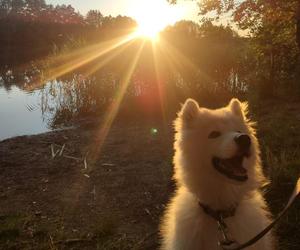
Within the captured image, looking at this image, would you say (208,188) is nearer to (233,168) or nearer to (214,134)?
(233,168)

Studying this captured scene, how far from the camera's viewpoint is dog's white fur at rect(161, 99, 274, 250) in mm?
3385

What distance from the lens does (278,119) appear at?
10.0 m

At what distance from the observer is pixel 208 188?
137 inches

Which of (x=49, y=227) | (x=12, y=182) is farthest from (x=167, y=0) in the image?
(x=49, y=227)

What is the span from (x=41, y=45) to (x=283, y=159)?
4315 centimetres

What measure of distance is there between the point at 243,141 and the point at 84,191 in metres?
4.50

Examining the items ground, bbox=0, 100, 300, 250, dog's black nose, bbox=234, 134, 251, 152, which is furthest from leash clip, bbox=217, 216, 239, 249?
ground, bbox=0, 100, 300, 250

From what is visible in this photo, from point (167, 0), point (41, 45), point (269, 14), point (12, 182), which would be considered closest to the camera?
point (12, 182)

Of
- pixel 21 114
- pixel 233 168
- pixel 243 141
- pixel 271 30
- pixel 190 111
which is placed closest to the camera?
pixel 243 141

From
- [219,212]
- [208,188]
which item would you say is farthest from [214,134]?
[219,212]

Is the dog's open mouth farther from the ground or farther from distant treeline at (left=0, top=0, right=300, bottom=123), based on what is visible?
distant treeline at (left=0, top=0, right=300, bottom=123)

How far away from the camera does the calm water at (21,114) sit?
14.4 metres

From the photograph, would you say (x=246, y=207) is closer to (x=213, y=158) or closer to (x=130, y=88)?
(x=213, y=158)

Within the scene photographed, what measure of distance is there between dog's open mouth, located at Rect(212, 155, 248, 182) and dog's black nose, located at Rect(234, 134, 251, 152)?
0.09 metres
